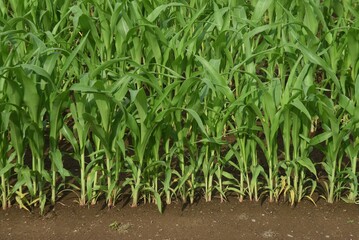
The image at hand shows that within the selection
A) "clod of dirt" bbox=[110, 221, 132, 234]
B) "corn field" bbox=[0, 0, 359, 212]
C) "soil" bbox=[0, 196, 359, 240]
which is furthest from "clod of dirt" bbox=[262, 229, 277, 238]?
"clod of dirt" bbox=[110, 221, 132, 234]

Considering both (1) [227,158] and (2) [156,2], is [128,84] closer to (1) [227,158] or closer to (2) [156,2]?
(1) [227,158]

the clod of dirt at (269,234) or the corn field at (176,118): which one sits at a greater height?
the corn field at (176,118)

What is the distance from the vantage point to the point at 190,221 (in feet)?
9.32

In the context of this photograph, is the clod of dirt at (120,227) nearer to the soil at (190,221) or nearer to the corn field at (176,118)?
the soil at (190,221)

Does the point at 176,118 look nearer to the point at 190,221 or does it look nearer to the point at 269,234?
the point at 190,221

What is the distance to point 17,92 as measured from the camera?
2.68 meters

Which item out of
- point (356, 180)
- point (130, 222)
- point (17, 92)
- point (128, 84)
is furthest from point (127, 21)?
point (356, 180)

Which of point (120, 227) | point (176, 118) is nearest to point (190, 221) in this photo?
point (120, 227)

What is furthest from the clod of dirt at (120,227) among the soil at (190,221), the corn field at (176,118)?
the corn field at (176,118)

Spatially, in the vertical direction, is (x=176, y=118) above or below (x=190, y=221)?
above

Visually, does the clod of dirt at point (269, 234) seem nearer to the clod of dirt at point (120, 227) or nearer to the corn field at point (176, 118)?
the corn field at point (176, 118)

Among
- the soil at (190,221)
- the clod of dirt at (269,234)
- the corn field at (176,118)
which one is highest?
the corn field at (176,118)

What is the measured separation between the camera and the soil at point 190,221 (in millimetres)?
2768

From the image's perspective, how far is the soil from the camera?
2768 mm
